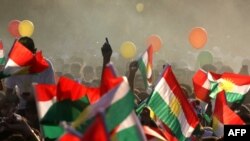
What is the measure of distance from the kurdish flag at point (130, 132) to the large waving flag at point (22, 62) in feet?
9.15

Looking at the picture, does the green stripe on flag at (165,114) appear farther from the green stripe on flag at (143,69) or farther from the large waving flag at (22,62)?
the green stripe on flag at (143,69)

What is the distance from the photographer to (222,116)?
6.17 metres

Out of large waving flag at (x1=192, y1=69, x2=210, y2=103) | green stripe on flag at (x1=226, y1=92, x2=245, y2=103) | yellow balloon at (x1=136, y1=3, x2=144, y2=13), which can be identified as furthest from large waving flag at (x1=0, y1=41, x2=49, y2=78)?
yellow balloon at (x1=136, y1=3, x2=144, y2=13)

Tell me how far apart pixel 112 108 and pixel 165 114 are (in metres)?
2.20

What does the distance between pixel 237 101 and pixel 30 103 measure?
2458 millimetres

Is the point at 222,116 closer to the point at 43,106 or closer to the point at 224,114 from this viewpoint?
the point at 224,114

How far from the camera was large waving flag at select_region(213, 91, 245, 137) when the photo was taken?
6043mm

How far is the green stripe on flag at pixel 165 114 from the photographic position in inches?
233

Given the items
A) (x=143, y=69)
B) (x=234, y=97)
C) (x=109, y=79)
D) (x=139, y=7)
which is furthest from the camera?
(x=139, y=7)

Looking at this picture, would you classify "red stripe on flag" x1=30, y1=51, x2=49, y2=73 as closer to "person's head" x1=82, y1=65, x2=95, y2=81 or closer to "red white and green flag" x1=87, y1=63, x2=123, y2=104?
"red white and green flag" x1=87, y1=63, x2=123, y2=104

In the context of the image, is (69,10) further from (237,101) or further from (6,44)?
(237,101)

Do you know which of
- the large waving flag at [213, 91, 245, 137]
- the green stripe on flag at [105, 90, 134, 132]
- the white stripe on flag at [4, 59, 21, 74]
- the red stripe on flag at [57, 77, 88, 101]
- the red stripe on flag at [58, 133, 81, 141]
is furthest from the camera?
the white stripe on flag at [4, 59, 21, 74]

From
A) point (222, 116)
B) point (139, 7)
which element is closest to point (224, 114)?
point (222, 116)

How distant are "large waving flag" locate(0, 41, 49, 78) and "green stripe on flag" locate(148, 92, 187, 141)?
1360 millimetres
